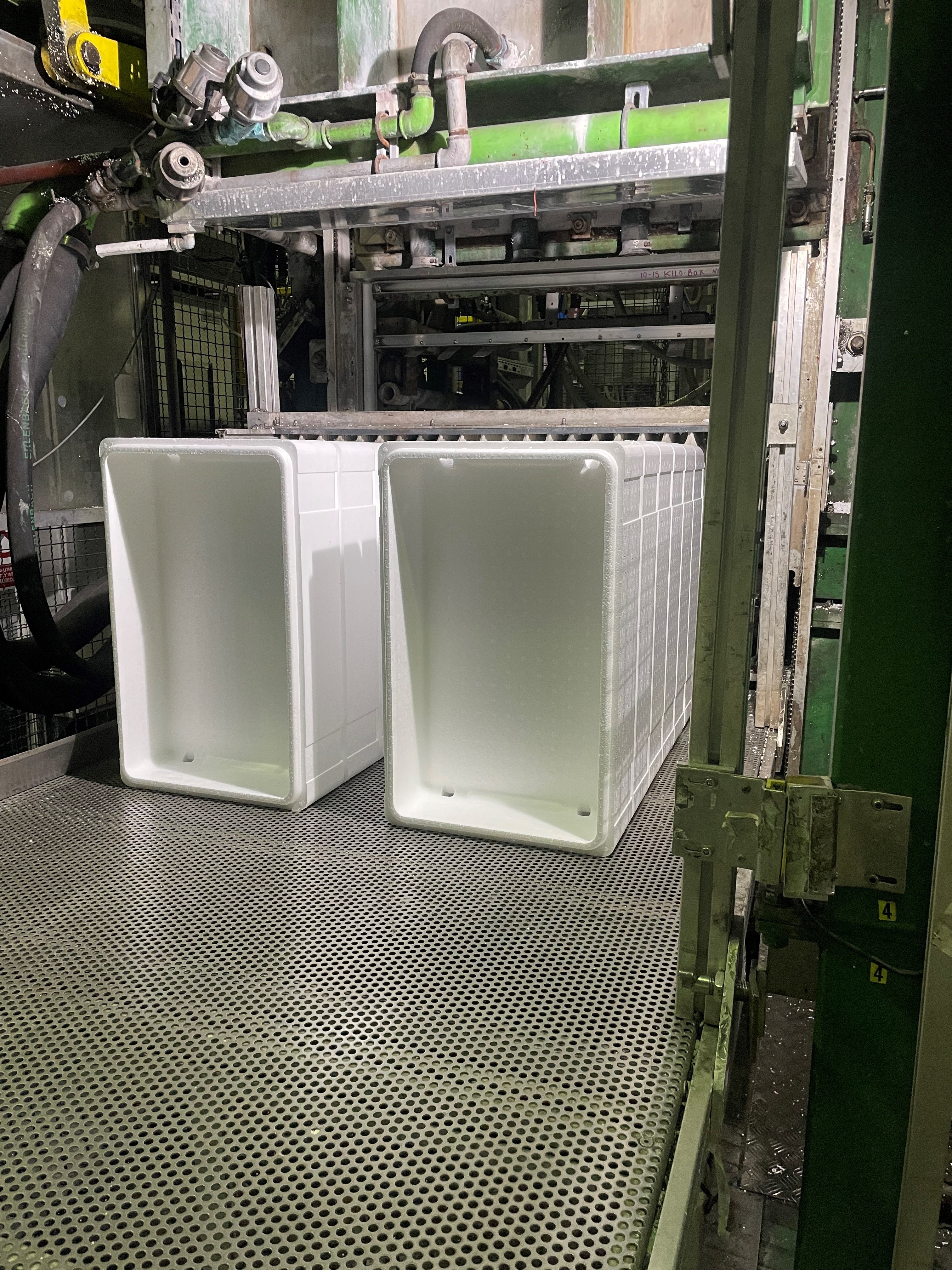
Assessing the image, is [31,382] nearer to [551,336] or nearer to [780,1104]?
[551,336]

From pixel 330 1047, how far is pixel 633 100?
2.47 metres

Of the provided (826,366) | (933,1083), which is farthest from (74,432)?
(933,1083)

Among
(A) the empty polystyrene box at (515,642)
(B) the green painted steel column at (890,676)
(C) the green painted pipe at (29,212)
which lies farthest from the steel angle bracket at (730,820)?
(C) the green painted pipe at (29,212)

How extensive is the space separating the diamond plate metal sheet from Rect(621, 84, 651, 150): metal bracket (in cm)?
240

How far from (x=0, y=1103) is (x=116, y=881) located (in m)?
0.68

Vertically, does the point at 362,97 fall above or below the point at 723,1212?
above

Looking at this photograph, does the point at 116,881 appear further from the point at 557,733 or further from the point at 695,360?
the point at 695,360

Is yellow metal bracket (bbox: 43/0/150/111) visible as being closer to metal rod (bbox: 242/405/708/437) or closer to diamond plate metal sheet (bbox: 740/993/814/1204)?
metal rod (bbox: 242/405/708/437)

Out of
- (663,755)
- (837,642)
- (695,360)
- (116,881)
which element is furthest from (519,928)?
(695,360)

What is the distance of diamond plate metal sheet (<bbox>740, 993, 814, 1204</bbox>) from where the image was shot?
248 cm

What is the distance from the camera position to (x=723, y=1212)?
140 cm

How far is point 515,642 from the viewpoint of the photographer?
87.8 inches

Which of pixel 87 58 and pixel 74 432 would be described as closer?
pixel 87 58

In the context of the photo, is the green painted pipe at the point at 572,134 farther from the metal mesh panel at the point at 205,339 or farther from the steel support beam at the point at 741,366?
the metal mesh panel at the point at 205,339
